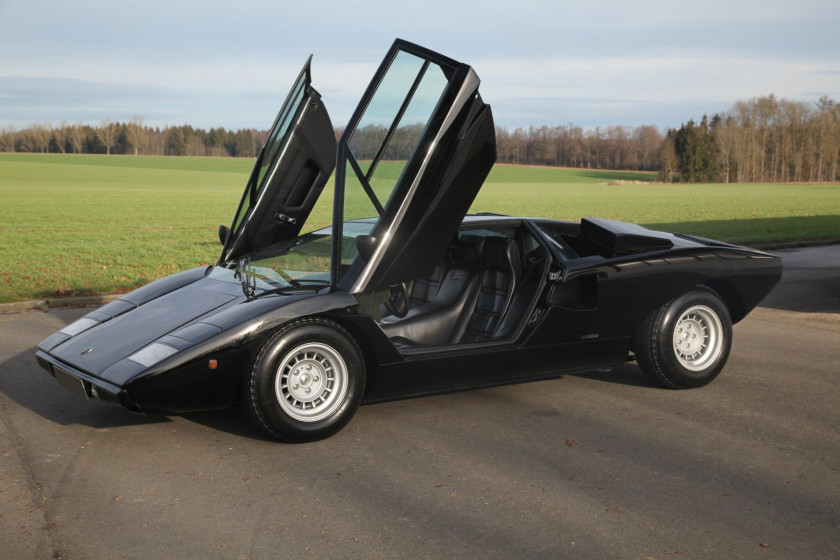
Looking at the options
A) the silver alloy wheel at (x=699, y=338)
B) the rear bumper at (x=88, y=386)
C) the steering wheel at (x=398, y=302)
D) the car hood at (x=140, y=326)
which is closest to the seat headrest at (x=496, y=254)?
the steering wheel at (x=398, y=302)

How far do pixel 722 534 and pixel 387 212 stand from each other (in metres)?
2.53

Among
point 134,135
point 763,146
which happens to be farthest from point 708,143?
point 134,135

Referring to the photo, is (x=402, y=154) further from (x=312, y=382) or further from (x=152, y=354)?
(x=152, y=354)

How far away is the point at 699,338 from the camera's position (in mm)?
6062

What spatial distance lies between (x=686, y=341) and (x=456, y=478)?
2.70m

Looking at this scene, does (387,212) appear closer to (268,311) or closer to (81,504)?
(268,311)

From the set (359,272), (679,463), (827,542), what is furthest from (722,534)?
(359,272)

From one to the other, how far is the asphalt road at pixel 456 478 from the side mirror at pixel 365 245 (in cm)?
112

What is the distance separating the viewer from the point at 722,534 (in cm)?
345

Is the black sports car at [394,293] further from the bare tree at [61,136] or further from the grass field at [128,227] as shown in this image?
the bare tree at [61,136]

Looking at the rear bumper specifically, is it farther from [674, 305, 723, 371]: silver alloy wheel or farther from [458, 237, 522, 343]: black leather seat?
[674, 305, 723, 371]: silver alloy wheel

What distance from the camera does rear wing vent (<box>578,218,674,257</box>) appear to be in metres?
5.79

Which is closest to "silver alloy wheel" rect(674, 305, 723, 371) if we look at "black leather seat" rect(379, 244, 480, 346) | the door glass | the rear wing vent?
the rear wing vent

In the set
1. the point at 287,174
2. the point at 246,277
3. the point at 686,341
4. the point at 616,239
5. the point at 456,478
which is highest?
the point at 287,174
